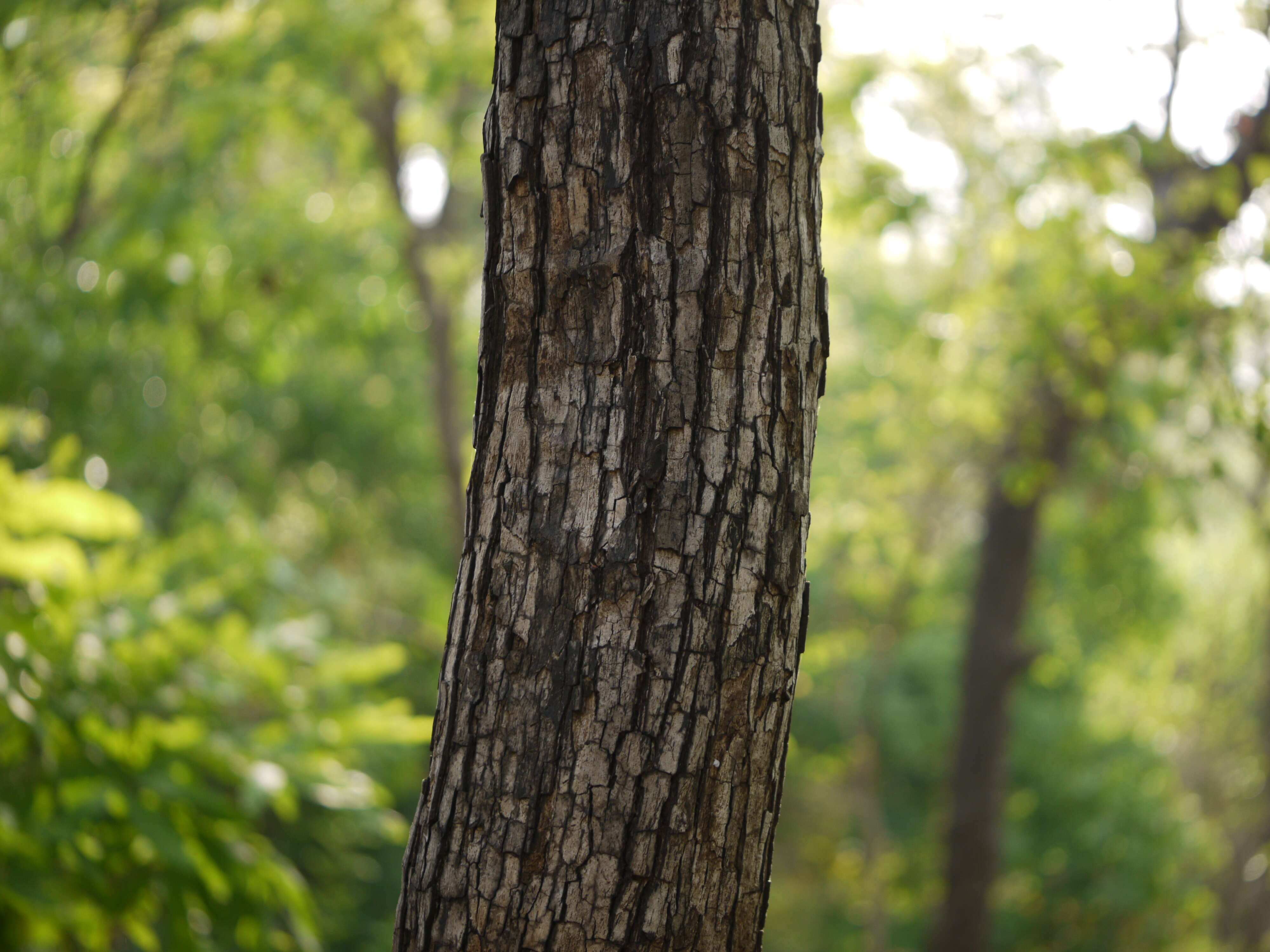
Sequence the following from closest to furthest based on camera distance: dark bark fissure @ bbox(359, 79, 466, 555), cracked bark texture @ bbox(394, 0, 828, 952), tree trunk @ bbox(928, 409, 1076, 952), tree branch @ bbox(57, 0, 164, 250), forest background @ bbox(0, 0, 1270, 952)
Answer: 1. cracked bark texture @ bbox(394, 0, 828, 952)
2. forest background @ bbox(0, 0, 1270, 952)
3. tree branch @ bbox(57, 0, 164, 250)
4. dark bark fissure @ bbox(359, 79, 466, 555)
5. tree trunk @ bbox(928, 409, 1076, 952)

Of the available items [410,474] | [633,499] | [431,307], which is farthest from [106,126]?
[410,474]

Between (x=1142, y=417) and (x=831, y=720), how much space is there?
835 centimetres

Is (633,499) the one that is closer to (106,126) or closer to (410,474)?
(106,126)

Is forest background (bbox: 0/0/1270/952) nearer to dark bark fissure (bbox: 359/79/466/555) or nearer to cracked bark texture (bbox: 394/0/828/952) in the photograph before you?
dark bark fissure (bbox: 359/79/466/555)

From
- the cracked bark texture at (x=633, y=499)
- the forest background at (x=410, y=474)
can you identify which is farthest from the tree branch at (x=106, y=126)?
the cracked bark texture at (x=633, y=499)

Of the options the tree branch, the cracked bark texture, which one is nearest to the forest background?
the tree branch

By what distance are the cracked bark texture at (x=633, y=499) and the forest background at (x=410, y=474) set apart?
1.77 meters

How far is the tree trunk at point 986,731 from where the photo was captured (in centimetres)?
809

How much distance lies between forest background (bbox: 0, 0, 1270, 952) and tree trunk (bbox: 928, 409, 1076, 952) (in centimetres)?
26

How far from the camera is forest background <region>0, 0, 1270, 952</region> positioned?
3043 millimetres

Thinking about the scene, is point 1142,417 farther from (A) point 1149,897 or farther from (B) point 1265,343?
(A) point 1149,897

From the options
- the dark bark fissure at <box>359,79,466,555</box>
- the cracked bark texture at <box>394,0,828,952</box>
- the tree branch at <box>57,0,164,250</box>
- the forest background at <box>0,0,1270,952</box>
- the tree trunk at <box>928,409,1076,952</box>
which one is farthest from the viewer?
the tree trunk at <box>928,409,1076,952</box>

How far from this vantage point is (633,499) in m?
1.21

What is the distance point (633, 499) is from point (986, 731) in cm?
785
